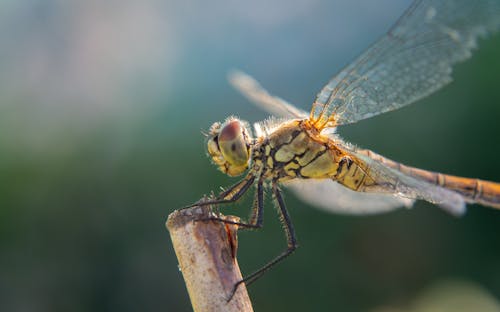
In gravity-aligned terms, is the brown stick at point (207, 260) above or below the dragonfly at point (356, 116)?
below

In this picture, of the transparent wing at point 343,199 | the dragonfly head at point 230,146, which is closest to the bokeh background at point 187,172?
the transparent wing at point 343,199

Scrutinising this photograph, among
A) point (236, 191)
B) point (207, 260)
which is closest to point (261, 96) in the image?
point (236, 191)

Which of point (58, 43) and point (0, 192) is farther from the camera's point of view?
point (58, 43)

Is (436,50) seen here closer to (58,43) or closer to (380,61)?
(380,61)

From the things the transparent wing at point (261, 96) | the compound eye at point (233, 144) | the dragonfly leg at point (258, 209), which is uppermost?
the transparent wing at point (261, 96)

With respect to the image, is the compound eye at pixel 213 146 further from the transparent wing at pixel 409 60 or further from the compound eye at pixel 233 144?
the transparent wing at pixel 409 60

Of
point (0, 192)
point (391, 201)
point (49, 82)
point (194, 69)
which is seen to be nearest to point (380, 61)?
point (391, 201)

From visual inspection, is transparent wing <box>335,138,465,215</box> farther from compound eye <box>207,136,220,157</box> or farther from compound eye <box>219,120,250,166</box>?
compound eye <box>207,136,220,157</box>
